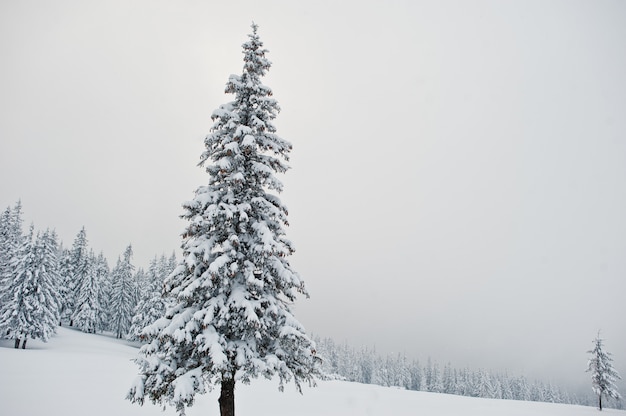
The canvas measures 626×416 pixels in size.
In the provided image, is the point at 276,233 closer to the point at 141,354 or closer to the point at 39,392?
the point at 141,354

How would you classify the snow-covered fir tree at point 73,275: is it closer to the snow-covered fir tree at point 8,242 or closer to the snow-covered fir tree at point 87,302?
the snow-covered fir tree at point 87,302

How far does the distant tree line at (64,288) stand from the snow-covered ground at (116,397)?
35.7 feet

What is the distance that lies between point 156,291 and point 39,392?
3597 cm

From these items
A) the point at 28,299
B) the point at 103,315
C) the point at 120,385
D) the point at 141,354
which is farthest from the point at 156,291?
the point at 141,354

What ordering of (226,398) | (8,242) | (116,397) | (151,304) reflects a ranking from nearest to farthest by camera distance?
(226,398), (116,397), (8,242), (151,304)

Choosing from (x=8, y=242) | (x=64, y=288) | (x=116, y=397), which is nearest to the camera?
(x=116, y=397)

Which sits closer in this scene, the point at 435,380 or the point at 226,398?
the point at 226,398

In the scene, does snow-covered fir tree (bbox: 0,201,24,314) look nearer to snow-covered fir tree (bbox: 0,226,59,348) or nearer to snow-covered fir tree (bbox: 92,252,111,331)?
snow-covered fir tree (bbox: 0,226,59,348)

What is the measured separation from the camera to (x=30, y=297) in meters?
41.1

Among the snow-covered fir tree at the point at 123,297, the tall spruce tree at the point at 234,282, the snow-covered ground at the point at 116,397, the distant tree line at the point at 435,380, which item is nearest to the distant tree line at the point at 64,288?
the snow-covered fir tree at the point at 123,297

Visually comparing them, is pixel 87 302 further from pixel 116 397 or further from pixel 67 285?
pixel 116 397

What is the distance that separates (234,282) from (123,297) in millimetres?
68758

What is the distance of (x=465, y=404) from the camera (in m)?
37.0

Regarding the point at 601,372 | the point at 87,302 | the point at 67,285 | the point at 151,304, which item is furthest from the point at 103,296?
the point at 601,372
